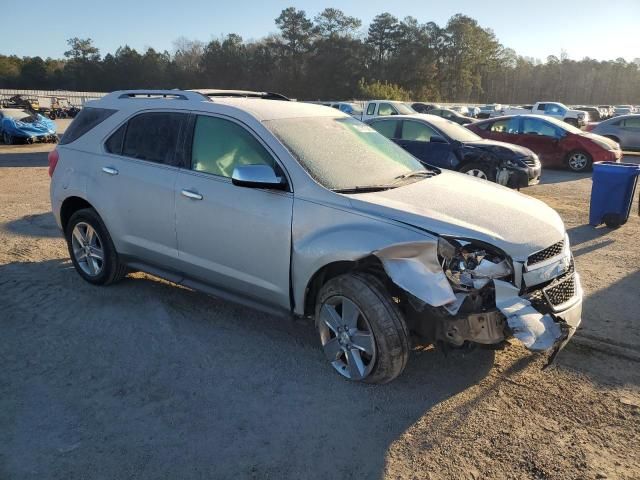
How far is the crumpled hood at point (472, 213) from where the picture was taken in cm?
315

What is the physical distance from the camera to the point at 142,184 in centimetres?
444

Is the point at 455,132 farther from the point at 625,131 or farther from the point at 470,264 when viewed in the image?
the point at 625,131

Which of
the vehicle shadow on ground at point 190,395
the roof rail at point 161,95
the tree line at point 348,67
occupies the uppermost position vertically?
the tree line at point 348,67

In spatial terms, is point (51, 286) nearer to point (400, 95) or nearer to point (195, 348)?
point (195, 348)

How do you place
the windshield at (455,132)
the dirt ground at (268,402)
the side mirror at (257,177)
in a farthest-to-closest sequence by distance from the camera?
the windshield at (455,132), the side mirror at (257,177), the dirt ground at (268,402)

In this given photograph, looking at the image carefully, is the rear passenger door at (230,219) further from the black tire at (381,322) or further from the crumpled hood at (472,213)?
the crumpled hood at (472,213)

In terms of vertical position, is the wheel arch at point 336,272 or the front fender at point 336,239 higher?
the front fender at point 336,239

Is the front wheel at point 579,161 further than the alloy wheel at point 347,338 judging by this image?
Yes

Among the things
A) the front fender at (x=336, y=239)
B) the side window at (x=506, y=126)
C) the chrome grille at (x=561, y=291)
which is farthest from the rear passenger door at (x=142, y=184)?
the side window at (x=506, y=126)

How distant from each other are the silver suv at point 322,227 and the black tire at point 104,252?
0.02m

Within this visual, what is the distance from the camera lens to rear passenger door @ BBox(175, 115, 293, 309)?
3660 millimetres

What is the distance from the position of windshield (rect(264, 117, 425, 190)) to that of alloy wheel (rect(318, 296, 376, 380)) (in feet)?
2.67

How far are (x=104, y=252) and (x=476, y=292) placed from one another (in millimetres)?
3495

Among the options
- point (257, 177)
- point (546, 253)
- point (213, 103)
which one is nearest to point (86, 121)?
point (213, 103)
